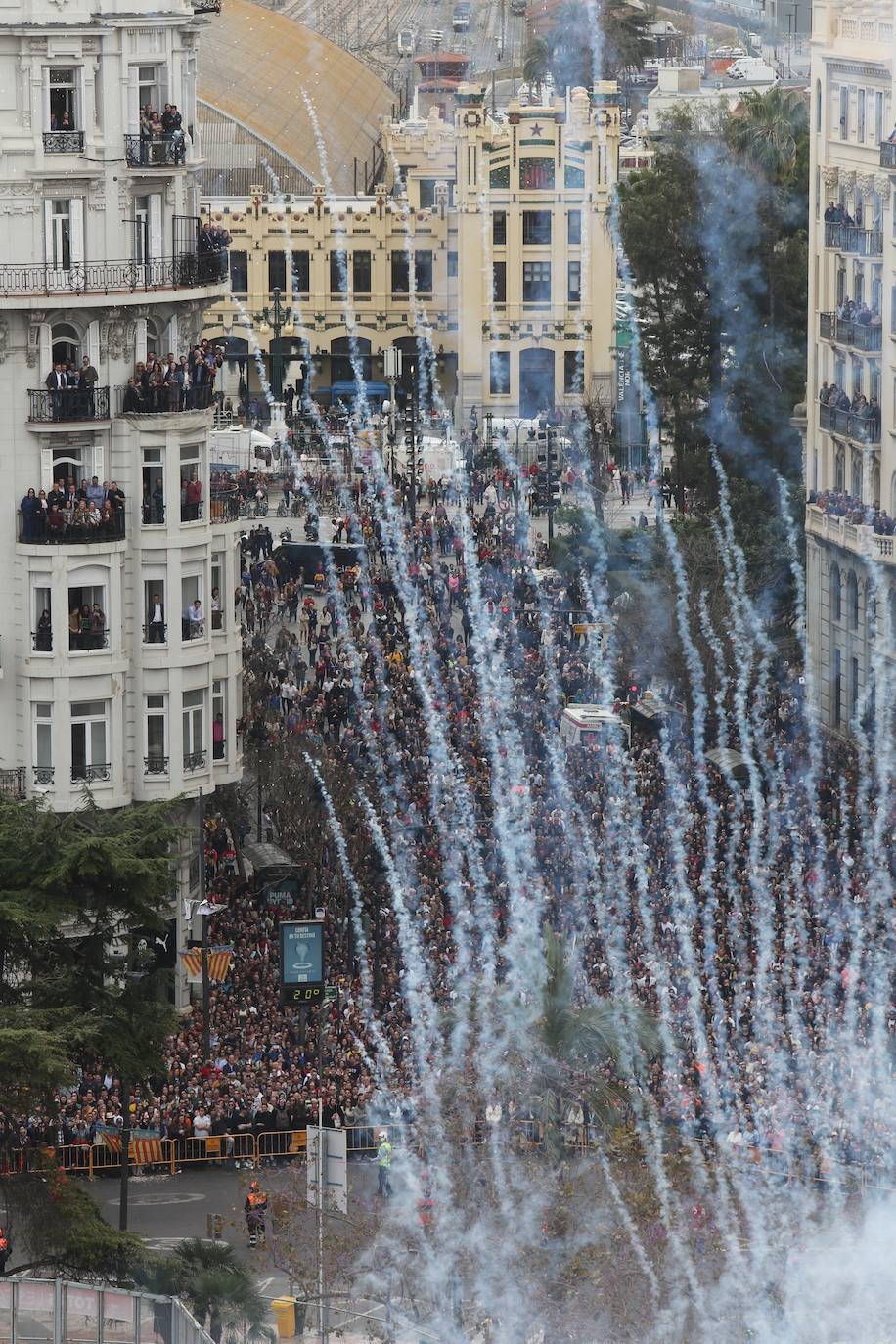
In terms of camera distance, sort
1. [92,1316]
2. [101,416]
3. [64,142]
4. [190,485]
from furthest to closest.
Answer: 1. [190,485]
2. [101,416]
3. [64,142]
4. [92,1316]

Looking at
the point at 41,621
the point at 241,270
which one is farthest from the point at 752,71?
the point at 41,621

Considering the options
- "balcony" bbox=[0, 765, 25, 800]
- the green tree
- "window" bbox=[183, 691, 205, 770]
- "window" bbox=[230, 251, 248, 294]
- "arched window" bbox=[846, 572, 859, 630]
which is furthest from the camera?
"window" bbox=[230, 251, 248, 294]

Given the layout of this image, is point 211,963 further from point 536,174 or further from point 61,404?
point 536,174

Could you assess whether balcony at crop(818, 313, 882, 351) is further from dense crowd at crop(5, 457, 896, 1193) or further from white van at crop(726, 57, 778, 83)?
white van at crop(726, 57, 778, 83)

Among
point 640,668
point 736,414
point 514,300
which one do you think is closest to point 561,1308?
→ point 640,668

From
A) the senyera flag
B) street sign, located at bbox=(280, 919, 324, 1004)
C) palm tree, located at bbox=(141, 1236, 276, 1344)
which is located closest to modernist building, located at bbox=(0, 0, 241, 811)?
street sign, located at bbox=(280, 919, 324, 1004)
